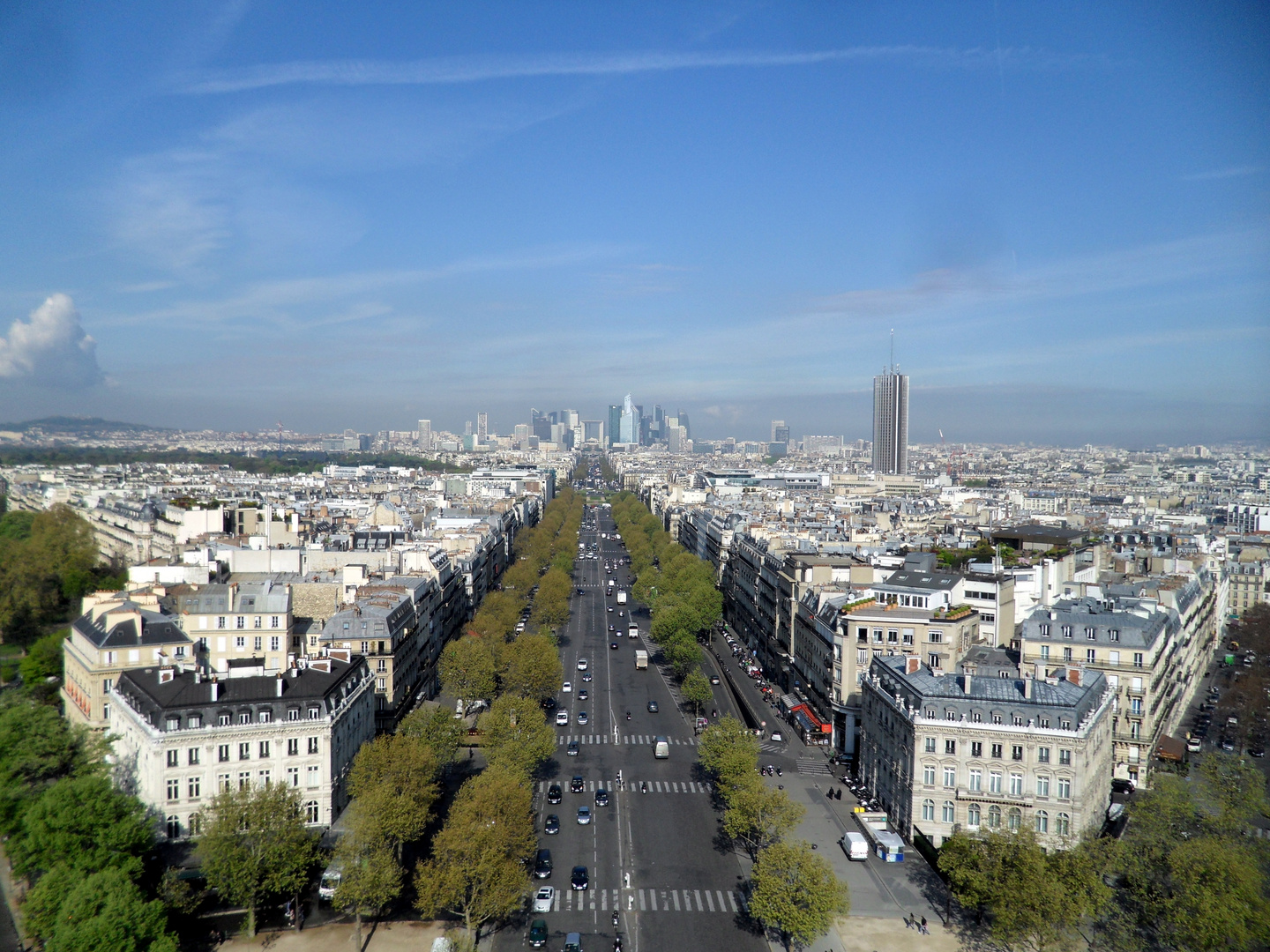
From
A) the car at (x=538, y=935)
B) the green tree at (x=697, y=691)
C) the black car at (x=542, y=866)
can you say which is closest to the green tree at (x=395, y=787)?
the black car at (x=542, y=866)

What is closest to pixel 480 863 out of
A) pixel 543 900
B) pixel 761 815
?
pixel 543 900

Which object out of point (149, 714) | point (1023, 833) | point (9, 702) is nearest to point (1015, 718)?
point (1023, 833)

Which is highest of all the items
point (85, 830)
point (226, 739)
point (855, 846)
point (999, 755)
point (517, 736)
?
point (226, 739)

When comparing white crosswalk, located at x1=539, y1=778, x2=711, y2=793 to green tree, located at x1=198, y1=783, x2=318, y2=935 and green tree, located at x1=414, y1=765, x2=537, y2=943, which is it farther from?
green tree, located at x1=198, y1=783, x2=318, y2=935

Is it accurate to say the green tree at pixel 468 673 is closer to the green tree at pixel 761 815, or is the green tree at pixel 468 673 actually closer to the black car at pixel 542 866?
the black car at pixel 542 866

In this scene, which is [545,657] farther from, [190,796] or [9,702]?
[9,702]

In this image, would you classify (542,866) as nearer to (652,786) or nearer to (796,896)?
(796,896)
